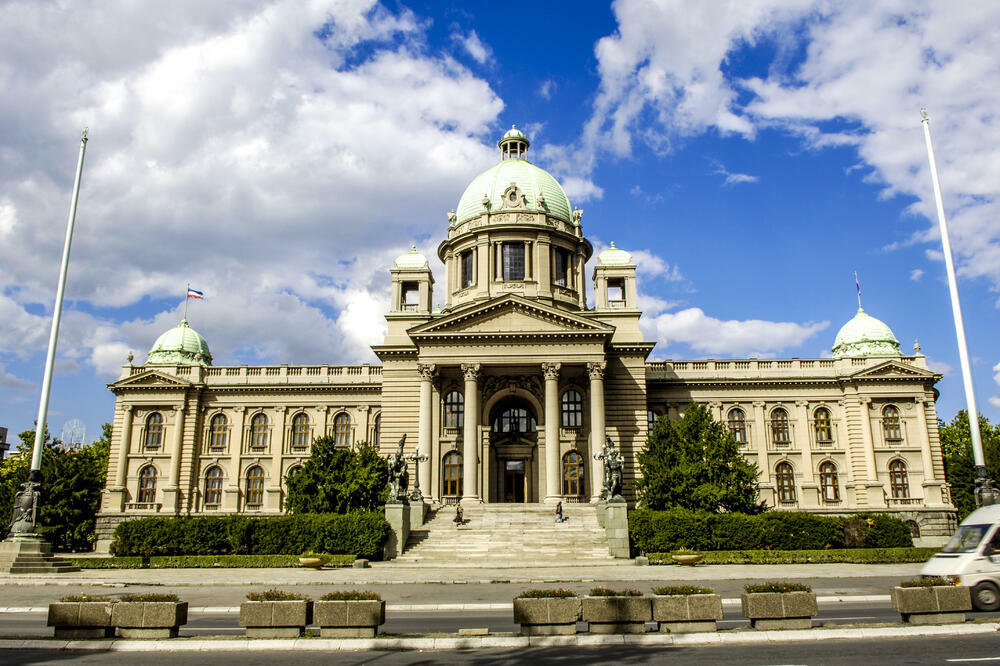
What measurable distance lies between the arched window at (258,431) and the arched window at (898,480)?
49.6 meters

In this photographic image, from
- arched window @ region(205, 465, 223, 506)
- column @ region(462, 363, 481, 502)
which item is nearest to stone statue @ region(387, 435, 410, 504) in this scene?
column @ region(462, 363, 481, 502)

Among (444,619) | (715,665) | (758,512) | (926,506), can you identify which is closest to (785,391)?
(926,506)

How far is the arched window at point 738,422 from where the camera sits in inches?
2372

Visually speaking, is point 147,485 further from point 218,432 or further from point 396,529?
point 396,529

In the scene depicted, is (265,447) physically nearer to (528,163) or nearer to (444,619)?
(528,163)

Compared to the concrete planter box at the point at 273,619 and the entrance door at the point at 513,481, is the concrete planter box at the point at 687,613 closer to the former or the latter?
the concrete planter box at the point at 273,619

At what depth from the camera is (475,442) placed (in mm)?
50469

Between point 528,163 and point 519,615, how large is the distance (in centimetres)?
5843

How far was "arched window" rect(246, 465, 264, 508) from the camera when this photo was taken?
201ft

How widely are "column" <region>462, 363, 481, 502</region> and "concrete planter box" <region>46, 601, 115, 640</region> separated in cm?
3437

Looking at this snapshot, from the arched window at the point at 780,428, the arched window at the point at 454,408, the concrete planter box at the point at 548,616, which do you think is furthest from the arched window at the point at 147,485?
the concrete planter box at the point at 548,616

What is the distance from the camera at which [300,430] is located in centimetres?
6303

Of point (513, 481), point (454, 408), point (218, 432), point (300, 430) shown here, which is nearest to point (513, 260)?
point (454, 408)

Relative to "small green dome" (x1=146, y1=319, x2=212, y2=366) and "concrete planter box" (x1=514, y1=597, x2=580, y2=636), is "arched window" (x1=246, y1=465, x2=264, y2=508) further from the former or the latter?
"concrete planter box" (x1=514, y1=597, x2=580, y2=636)
